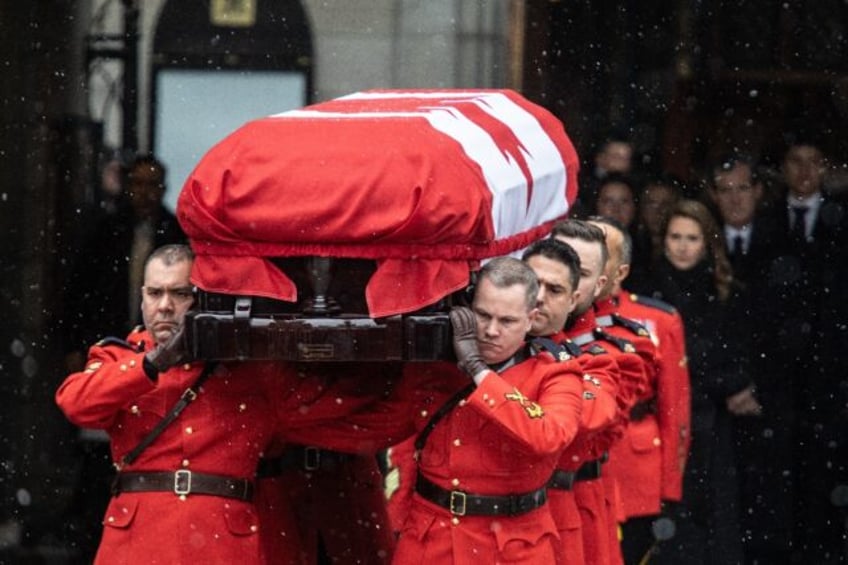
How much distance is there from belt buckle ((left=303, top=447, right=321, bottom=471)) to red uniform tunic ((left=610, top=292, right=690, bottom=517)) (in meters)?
1.67

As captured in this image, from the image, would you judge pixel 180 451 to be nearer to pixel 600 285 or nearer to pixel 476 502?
pixel 476 502

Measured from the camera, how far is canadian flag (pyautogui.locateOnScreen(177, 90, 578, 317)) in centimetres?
720

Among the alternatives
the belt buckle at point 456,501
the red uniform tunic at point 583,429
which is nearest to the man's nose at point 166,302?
the belt buckle at point 456,501

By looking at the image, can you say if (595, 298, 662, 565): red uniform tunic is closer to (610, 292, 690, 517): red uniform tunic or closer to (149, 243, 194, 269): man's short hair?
(610, 292, 690, 517): red uniform tunic

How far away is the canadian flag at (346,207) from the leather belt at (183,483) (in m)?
0.60

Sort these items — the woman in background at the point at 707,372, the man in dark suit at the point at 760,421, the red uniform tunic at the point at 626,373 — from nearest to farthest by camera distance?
the red uniform tunic at the point at 626,373 < the woman in background at the point at 707,372 < the man in dark suit at the point at 760,421

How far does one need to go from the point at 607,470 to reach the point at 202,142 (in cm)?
305

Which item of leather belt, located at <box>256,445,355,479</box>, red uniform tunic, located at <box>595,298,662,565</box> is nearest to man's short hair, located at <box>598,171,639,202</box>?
red uniform tunic, located at <box>595,298,662,565</box>

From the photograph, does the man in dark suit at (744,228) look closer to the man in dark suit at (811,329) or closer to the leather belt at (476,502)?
the man in dark suit at (811,329)

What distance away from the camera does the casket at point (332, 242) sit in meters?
7.18

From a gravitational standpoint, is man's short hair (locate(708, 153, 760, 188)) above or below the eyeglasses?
above

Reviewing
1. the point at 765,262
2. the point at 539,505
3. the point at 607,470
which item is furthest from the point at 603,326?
the point at 765,262

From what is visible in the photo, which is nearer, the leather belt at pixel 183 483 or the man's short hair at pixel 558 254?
the leather belt at pixel 183 483

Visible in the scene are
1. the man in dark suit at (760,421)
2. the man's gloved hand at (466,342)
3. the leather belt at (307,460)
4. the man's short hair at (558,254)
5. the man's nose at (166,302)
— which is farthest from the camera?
the man in dark suit at (760,421)
